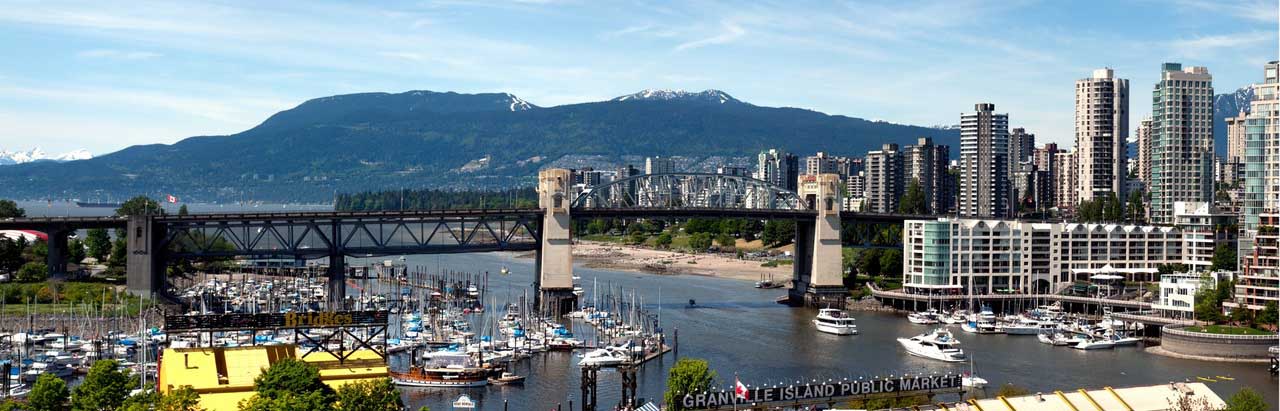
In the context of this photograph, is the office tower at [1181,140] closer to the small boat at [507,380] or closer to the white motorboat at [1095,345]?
the white motorboat at [1095,345]

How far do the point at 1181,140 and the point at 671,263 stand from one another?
64.4 m

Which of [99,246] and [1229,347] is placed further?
[99,246]

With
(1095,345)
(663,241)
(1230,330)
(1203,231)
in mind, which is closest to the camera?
(1230,330)

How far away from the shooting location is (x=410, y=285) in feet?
387

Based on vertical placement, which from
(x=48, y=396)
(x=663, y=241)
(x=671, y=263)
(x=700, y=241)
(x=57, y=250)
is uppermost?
(x=700, y=241)

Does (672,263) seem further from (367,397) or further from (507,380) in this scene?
(367,397)

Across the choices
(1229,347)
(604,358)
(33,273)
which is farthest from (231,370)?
(33,273)

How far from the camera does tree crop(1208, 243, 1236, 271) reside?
4004 inches

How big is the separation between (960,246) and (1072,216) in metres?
90.5

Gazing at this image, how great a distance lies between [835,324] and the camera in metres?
87.4

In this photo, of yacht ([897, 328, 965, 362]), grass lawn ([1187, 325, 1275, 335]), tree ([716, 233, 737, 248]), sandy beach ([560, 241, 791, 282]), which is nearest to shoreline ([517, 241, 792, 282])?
sandy beach ([560, 241, 791, 282])

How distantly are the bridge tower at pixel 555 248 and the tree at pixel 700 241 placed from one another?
71534mm

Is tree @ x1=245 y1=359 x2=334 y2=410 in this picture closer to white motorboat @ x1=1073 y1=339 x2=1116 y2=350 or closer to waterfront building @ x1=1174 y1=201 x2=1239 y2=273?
white motorboat @ x1=1073 y1=339 x2=1116 y2=350

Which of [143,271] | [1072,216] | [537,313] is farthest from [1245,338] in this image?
[1072,216]
